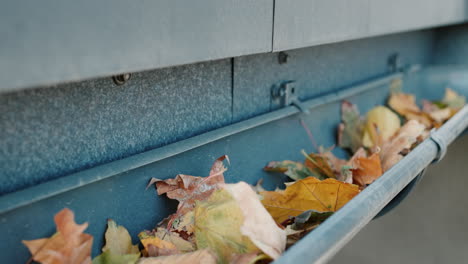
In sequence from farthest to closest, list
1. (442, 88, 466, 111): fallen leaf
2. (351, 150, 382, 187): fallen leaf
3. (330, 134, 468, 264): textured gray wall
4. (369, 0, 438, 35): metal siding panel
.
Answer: (442, 88, 466, 111): fallen leaf < (330, 134, 468, 264): textured gray wall < (369, 0, 438, 35): metal siding panel < (351, 150, 382, 187): fallen leaf

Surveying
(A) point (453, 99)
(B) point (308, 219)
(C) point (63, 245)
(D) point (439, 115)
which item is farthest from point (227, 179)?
(A) point (453, 99)

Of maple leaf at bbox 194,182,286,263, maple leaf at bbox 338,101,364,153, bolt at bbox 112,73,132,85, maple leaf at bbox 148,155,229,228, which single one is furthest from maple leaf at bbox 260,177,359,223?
maple leaf at bbox 338,101,364,153

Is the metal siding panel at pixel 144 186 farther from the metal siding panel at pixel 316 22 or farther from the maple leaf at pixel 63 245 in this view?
the metal siding panel at pixel 316 22

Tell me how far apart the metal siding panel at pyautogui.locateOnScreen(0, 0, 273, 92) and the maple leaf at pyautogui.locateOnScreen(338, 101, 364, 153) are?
3.10 ft

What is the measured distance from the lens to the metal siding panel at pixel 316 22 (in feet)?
4.13

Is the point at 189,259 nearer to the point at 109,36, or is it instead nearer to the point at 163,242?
the point at 163,242

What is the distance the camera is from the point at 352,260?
1.92 metres

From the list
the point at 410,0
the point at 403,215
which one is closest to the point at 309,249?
the point at 403,215

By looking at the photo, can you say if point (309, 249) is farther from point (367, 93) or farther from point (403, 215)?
point (367, 93)

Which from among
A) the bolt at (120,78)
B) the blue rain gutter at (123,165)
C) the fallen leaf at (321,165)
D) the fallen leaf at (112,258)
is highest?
the bolt at (120,78)

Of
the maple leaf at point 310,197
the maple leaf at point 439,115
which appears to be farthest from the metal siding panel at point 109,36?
the maple leaf at point 439,115

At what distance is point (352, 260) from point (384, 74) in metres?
1.08

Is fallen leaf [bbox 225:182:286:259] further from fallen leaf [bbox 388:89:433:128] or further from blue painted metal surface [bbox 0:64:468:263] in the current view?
fallen leaf [bbox 388:89:433:128]

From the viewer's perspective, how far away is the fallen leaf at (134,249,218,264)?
0.94 m
